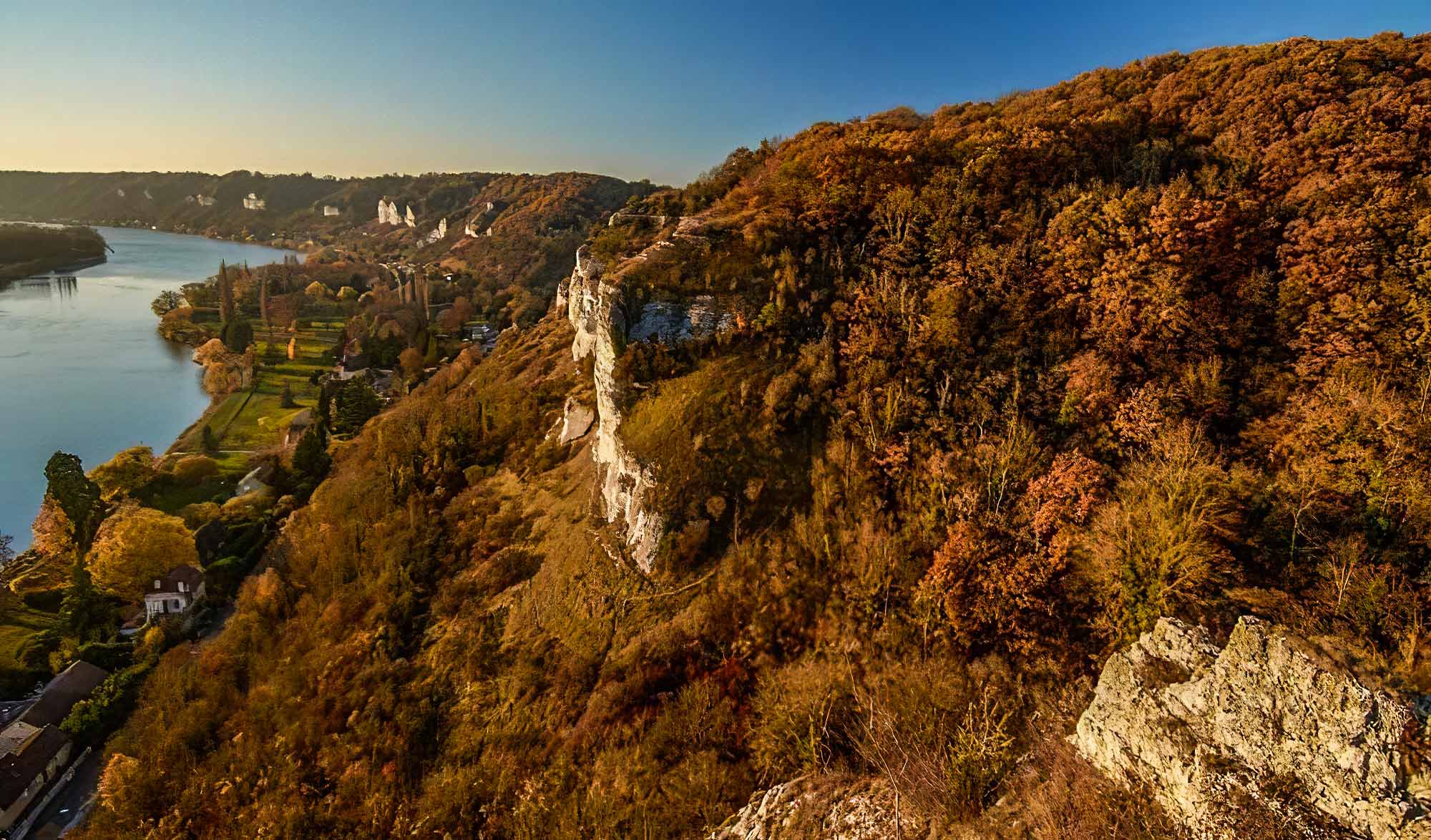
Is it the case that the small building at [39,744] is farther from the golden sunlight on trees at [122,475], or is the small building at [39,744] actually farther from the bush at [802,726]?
the bush at [802,726]

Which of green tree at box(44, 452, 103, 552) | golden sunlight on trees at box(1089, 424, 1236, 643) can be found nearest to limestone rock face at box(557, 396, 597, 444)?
golden sunlight on trees at box(1089, 424, 1236, 643)

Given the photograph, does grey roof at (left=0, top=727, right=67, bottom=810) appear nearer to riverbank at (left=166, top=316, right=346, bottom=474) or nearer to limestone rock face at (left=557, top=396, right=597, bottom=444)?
limestone rock face at (left=557, top=396, right=597, bottom=444)

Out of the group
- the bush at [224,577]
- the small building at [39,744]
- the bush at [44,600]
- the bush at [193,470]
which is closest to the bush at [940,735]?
the small building at [39,744]

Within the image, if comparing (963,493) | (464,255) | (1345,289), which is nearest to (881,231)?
(963,493)

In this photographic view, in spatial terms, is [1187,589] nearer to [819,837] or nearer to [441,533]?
[819,837]

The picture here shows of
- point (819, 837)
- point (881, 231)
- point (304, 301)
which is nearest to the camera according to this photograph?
point (819, 837)

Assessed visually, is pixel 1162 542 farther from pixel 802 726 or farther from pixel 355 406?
pixel 355 406
